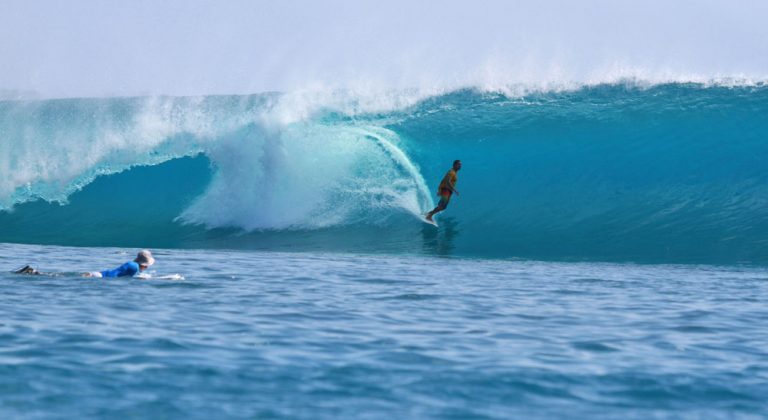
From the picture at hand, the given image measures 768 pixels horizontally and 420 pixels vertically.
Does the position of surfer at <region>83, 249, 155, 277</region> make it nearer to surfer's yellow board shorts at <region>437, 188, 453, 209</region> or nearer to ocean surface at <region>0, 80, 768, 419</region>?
ocean surface at <region>0, 80, 768, 419</region>

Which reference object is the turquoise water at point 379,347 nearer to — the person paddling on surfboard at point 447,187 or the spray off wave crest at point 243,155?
the person paddling on surfboard at point 447,187

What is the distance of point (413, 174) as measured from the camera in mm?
19234

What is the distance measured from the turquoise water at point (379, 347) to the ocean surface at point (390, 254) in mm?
31

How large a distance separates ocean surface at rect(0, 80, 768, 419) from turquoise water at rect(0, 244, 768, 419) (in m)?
0.03

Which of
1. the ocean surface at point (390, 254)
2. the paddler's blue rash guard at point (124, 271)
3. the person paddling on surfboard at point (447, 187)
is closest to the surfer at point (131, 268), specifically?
the paddler's blue rash guard at point (124, 271)

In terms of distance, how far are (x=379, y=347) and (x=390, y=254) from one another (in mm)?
8443

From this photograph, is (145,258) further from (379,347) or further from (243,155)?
(243,155)

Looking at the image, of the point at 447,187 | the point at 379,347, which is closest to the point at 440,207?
the point at 447,187

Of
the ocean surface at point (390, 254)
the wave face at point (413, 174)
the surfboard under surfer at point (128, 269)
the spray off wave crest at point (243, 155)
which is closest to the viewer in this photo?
the ocean surface at point (390, 254)

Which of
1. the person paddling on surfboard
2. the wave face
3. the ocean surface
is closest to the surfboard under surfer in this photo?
the ocean surface

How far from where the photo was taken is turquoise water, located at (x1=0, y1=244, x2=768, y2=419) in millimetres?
5793

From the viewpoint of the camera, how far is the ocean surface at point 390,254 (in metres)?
6.17

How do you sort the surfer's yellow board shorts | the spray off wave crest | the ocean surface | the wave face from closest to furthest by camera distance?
the ocean surface < the wave face < the surfer's yellow board shorts < the spray off wave crest

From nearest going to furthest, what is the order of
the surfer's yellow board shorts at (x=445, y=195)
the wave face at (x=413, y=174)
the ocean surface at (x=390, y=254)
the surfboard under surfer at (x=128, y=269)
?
1. the ocean surface at (x=390, y=254)
2. the surfboard under surfer at (x=128, y=269)
3. the wave face at (x=413, y=174)
4. the surfer's yellow board shorts at (x=445, y=195)
